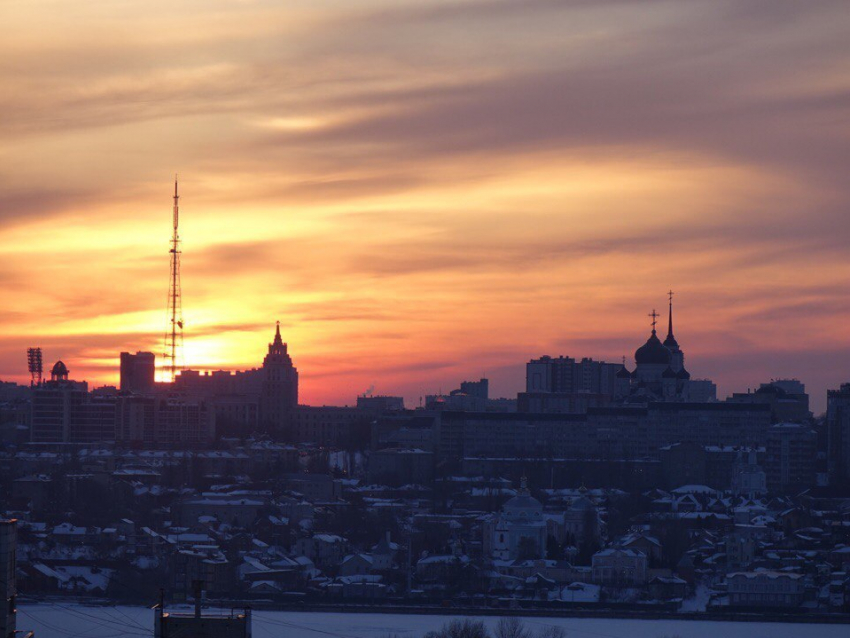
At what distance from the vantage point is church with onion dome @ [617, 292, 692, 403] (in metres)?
71.6

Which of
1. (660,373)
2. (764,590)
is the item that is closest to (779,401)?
(660,373)

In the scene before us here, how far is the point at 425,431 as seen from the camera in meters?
67.5

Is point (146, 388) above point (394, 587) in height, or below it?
above

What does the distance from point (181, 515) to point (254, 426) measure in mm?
30263

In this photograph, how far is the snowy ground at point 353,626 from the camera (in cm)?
3166

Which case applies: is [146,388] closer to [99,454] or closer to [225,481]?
[99,454]

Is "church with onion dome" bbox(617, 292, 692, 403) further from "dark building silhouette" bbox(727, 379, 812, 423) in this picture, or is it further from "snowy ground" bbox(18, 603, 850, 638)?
"snowy ground" bbox(18, 603, 850, 638)

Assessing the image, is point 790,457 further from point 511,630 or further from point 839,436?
point 511,630

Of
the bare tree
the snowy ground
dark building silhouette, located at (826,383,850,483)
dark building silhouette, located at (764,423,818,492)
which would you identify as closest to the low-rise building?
the snowy ground

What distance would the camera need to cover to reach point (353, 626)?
3353 cm

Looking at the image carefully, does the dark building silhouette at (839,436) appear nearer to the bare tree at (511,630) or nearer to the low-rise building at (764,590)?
the low-rise building at (764,590)

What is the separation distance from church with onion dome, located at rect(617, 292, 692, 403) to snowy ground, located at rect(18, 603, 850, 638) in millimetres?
35189

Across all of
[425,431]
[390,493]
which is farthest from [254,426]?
[390,493]

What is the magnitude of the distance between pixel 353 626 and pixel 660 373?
4015cm
